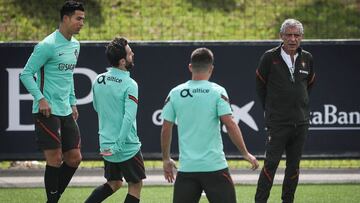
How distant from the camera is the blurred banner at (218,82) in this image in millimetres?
13172

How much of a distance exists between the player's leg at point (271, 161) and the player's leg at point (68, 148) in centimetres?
188

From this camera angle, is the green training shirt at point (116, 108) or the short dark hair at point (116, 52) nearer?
the green training shirt at point (116, 108)

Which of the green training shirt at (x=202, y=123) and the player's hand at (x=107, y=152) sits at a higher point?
the green training shirt at (x=202, y=123)

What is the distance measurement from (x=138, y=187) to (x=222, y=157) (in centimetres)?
166

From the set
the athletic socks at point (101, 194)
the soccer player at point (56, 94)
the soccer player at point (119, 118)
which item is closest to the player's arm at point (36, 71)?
the soccer player at point (56, 94)

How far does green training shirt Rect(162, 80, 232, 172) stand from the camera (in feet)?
23.7

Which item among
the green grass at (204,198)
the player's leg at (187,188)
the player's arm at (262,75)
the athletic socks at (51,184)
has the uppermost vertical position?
the player's arm at (262,75)

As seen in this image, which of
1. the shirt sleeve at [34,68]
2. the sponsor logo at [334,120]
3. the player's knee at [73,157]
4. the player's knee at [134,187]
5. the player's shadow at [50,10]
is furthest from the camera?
the player's shadow at [50,10]

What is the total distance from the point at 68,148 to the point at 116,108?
1.25 meters

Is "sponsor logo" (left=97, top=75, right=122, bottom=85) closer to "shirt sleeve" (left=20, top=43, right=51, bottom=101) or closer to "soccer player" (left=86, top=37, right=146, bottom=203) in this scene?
"soccer player" (left=86, top=37, right=146, bottom=203)

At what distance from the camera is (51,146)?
9.33 metres

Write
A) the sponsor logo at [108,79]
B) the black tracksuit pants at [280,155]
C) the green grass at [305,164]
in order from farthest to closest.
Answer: the green grass at [305,164]
the black tracksuit pants at [280,155]
the sponsor logo at [108,79]

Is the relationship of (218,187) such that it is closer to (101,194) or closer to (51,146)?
(101,194)

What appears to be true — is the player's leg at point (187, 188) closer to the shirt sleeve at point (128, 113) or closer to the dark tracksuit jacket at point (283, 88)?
the shirt sleeve at point (128, 113)
